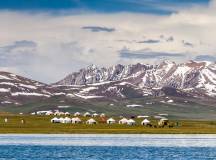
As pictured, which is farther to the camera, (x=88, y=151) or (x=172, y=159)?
(x=88, y=151)

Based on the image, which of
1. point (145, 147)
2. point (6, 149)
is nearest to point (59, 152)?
point (6, 149)

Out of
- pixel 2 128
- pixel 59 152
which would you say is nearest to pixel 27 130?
pixel 2 128

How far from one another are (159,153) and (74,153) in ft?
45.0

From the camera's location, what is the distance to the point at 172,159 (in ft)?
287

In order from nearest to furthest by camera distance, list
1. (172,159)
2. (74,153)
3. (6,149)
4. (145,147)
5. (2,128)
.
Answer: (172,159) < (74,153) < (6,149) < (145,147) < (2,128)

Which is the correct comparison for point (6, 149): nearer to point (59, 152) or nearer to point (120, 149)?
point (59, 152)

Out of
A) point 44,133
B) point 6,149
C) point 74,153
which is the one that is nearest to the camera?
point 74,153

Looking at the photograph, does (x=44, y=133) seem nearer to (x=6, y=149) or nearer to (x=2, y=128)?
(x=2, y=128)

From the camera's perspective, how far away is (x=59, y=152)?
334 feet

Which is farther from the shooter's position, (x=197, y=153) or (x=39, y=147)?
(x=39, y=147)

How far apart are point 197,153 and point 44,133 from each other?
8180 centimetres

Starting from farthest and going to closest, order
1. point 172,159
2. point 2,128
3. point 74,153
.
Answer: point 2,128, point 74,153, point 172,159

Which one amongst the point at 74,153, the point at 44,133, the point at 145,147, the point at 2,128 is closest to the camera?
the point at 74,153

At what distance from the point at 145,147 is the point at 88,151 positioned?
15.1 m
